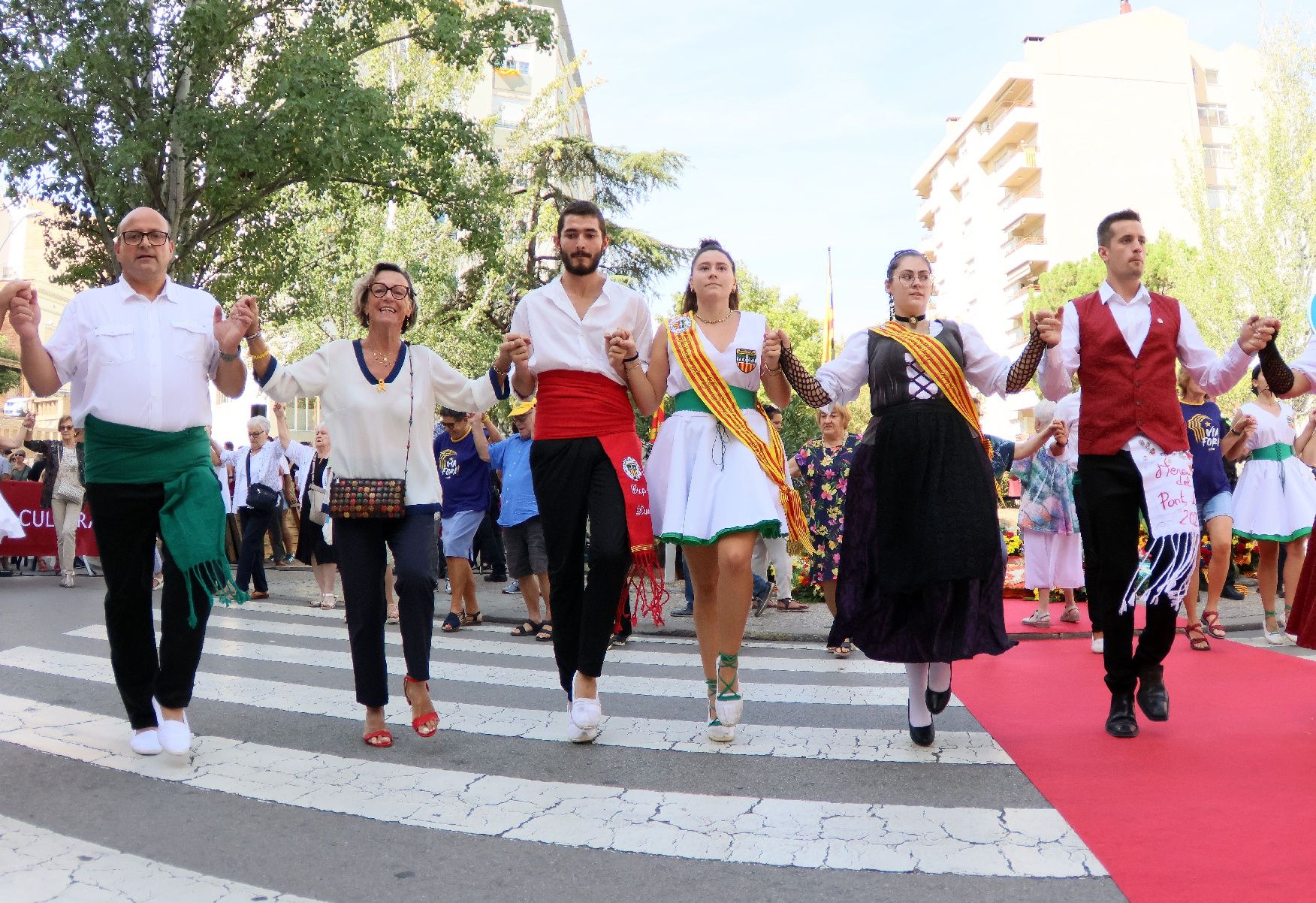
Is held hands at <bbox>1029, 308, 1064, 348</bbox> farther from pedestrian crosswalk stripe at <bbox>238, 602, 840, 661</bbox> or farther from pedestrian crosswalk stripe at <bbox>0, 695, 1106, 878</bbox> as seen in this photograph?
pedestrian crosswalk stripe at <bbox>238, 602, 840, 661</bbox>

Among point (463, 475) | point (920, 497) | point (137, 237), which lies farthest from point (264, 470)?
point (920, 497)

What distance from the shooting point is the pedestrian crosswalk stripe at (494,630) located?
8.55m

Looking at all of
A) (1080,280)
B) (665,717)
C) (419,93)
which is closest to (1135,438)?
(665,717)

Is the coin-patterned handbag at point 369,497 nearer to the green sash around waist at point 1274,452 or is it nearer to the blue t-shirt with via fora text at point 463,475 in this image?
the blue t-shirt with via fora text at point 463,475

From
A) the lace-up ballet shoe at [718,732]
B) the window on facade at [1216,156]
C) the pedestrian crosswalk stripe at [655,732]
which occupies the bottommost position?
the pedestrian crosswalk stripe at [655,732]

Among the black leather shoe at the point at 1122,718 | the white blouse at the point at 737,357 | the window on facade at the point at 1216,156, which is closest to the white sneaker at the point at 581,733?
the white blouse at the point at 737,357

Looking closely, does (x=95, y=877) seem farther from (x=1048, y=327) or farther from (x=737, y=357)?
(x=1048, y=327)

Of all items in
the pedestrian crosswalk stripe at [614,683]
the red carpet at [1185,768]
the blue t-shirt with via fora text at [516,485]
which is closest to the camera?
the red carpet at [1185,768]

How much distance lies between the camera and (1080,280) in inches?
1710

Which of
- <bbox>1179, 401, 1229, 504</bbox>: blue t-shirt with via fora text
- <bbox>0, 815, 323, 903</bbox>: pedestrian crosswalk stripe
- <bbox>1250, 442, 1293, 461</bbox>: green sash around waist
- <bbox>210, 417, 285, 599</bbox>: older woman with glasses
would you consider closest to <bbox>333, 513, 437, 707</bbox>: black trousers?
<bbox>0, 815, 323, 903</bbox>: pedestrian crosswalk stripe

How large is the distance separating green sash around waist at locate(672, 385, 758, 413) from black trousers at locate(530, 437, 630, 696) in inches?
18.6

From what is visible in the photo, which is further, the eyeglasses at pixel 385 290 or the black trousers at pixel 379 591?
the eyeglasses at pixel 385 290

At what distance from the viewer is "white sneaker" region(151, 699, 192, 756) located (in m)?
4.41

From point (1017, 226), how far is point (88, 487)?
5498cm
